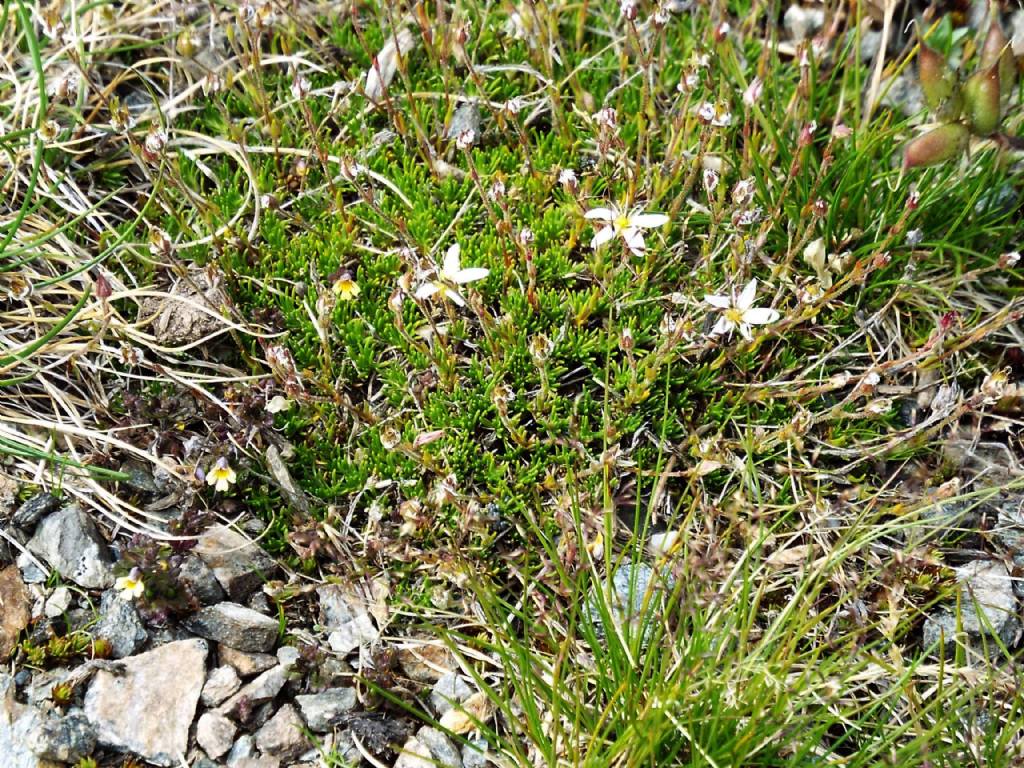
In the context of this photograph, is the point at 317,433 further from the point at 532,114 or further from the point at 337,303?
the point at 532,114

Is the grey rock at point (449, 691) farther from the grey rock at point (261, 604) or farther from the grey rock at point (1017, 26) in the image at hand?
the grey rock at point (1017, 26)

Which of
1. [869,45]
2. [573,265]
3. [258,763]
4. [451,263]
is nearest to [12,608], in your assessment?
[258,763]

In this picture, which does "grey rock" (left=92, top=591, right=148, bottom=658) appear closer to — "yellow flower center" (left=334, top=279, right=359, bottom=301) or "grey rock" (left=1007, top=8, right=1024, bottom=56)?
"yellow flower center" (left=334, top=279, right=359, bottom=301)

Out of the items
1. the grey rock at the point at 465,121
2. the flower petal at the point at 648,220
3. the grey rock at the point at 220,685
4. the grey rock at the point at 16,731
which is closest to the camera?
the grey rock at the point at 16,731

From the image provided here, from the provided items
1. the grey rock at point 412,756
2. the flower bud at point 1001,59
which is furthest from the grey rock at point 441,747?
the flower bud at point 1001,59

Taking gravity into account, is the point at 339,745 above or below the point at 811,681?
below

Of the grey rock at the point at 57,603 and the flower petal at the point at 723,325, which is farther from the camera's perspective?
the flower petal at the point at 723,325

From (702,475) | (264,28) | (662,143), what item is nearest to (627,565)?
(702,475)
